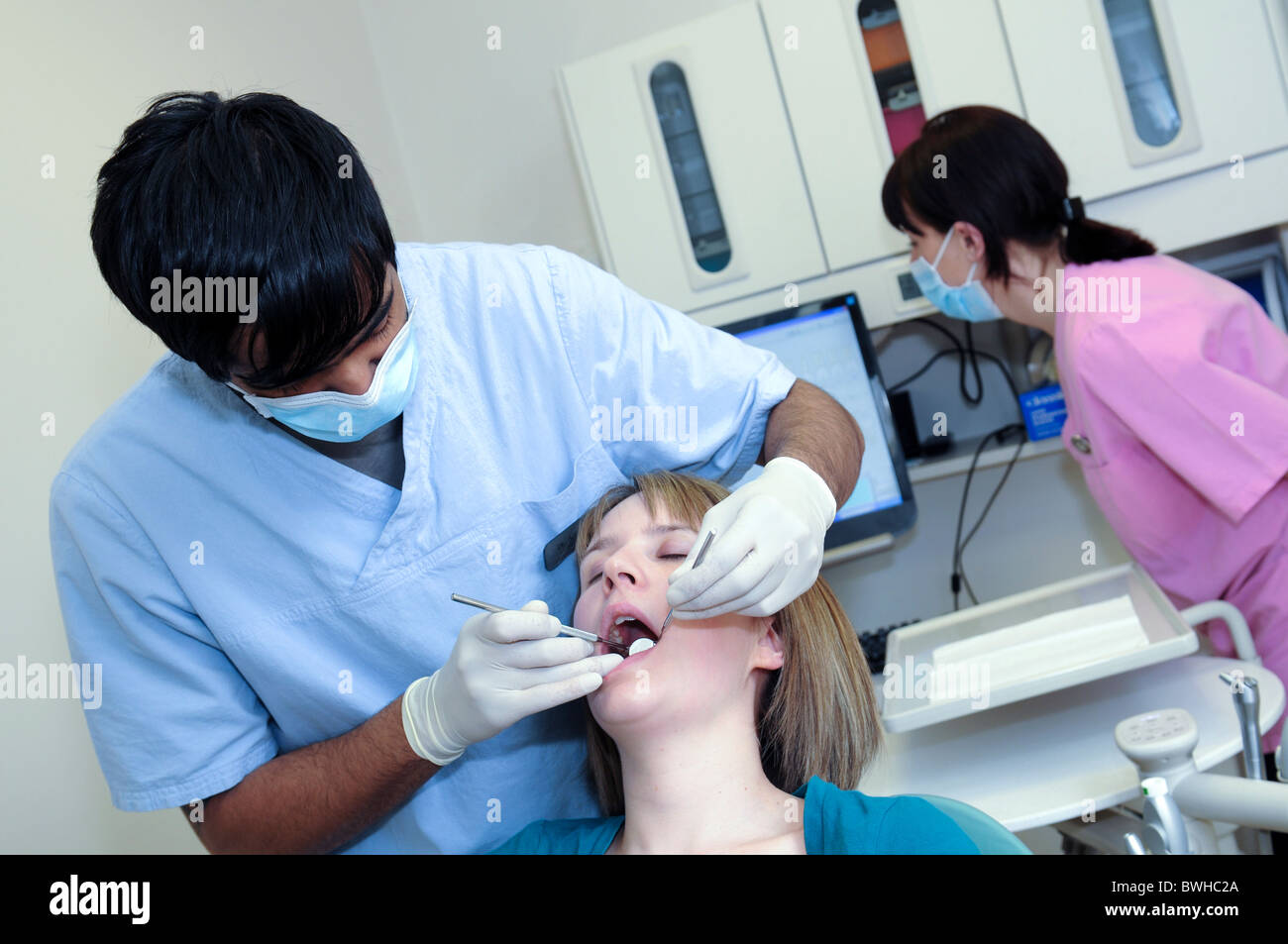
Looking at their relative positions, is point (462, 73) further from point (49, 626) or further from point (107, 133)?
point (49, 626)

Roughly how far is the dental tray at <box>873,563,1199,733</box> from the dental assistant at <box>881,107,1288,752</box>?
6.2 inches

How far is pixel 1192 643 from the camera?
1.33 m

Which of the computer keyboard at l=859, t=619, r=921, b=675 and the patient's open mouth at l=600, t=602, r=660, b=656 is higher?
the patient's open mouth at l=600, t=602, r=660, b=656

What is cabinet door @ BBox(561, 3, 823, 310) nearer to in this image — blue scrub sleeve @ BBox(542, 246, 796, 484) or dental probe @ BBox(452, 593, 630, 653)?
blue scrub sleeve @ BBox(542, 246, 796, 484)

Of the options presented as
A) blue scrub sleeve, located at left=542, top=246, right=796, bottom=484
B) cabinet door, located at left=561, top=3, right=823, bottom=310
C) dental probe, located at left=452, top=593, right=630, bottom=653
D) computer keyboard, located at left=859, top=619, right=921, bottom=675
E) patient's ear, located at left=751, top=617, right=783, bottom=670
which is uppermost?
cabinet door, located at left=561, top=3, right=823, bottom=310

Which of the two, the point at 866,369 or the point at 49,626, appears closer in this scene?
the point at 49,626

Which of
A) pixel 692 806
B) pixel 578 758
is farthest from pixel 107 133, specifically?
pixel 692 806

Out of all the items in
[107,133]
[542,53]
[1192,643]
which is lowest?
[1192,643]

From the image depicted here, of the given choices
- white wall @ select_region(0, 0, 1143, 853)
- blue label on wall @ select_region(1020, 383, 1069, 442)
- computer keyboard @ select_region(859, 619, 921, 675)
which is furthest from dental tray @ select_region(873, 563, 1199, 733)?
white wall @ select_region(0, 0, 1143, 853)

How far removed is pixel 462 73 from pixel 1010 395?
1.78 meters

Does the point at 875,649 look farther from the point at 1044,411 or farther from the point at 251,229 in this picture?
the point at 251,229

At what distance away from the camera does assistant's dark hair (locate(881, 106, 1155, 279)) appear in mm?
1896

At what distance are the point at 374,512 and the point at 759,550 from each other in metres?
0.48
